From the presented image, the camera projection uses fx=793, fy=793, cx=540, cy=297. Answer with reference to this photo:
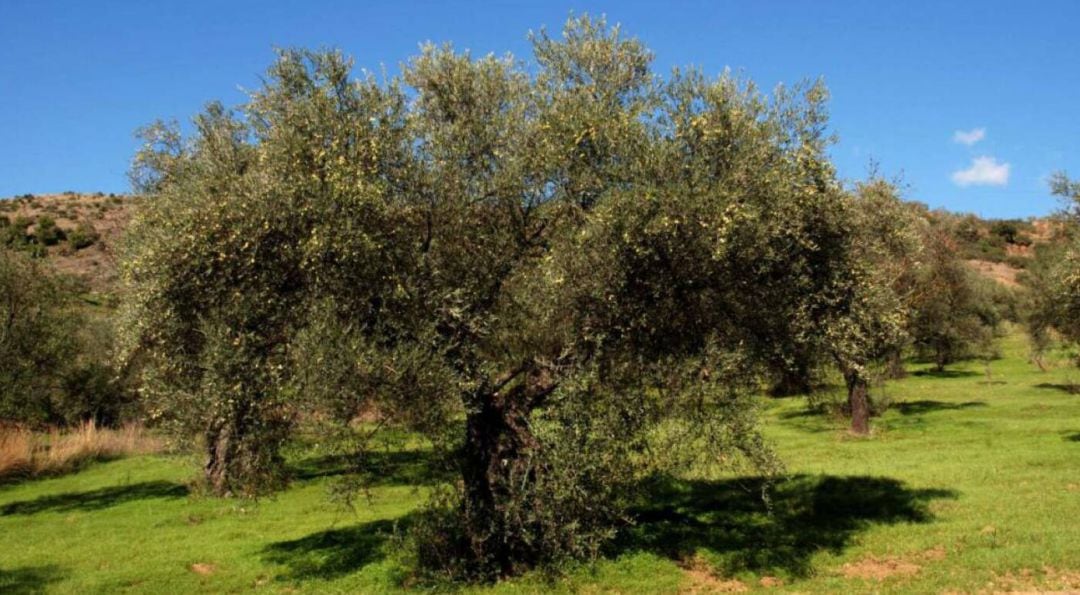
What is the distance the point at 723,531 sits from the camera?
62.2 feet

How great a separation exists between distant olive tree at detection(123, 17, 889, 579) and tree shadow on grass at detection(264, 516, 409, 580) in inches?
125

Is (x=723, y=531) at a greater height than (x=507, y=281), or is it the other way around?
(x=507, y=281)

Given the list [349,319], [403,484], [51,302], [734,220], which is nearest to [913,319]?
[403,484]

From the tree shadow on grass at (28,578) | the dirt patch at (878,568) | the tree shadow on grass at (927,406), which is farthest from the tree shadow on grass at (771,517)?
the tree shadow on grass at (927,406)

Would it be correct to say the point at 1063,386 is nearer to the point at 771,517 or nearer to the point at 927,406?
the point at 927,406

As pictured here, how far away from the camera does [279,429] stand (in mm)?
13859

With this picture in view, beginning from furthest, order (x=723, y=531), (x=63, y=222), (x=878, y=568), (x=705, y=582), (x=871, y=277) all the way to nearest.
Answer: (x=63, y=222)
(x=723, y=531)
(x=871, y=277)
(x=878, y=568)
(x=705, y=582)

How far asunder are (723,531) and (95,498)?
24.4 meters

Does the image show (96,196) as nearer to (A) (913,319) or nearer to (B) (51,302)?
(B) (51,302)

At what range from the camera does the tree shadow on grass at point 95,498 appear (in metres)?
28.5

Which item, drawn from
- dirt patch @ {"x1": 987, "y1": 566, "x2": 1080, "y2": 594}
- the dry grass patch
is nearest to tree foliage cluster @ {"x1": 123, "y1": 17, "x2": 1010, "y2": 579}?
dirt patch @ {"x1": 987, "y1": 566, "x2": 1080, "y2": 594}

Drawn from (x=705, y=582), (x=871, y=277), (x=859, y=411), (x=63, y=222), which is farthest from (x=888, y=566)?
(x=63, y=222)

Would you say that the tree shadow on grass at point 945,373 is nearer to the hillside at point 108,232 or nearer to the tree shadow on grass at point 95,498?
the hillside at point 108,232

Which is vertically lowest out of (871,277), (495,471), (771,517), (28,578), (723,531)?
(28,578)
